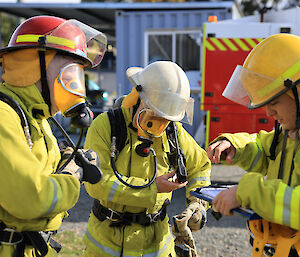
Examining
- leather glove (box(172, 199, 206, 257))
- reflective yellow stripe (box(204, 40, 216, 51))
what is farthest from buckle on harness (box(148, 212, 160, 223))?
reflective yellow stripe (box(204, 40, 216, 51))

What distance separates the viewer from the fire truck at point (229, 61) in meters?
6.10

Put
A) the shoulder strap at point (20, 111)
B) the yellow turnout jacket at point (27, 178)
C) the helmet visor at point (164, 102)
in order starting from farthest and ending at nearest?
1. the helmet visor at point (164, 102)
2. the shoulder strap at point (20, 111)
3. the yellow turnout jacket at point (27, 178)

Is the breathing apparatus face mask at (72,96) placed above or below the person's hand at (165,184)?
above

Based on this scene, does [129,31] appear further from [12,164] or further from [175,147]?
[12,164]

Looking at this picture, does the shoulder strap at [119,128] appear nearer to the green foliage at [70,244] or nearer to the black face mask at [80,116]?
the black face mask at [80,116]

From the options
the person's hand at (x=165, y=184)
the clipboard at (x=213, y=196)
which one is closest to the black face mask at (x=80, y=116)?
the person's hand at (x=165, y=184)

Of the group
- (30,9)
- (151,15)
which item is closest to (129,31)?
(151,15)

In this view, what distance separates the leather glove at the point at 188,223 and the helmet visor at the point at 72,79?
3.50 feet

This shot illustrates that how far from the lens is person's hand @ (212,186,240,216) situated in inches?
69.4

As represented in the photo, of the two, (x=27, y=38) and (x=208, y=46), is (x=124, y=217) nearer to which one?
(x=27, y=38)

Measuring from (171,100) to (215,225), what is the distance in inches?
119

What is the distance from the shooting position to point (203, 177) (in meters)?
2.50

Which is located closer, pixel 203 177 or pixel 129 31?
pixel 203 177

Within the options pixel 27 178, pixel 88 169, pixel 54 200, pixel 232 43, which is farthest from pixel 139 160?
pixel 232 43
